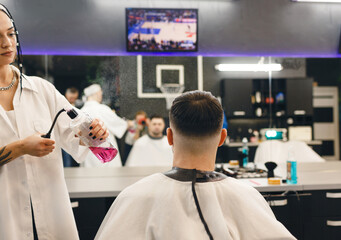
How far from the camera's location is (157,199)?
1114mm

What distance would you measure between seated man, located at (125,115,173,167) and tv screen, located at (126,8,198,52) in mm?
631

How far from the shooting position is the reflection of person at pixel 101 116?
2.88 metres

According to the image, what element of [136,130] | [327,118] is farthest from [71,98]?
[327,118]

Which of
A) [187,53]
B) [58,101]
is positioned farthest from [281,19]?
[58,101]

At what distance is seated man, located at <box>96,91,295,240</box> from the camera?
1.08 metres

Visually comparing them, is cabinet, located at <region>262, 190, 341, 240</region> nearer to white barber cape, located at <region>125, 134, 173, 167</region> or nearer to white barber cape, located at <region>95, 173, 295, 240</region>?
white barber cape, located at <region>125, 134, 173, 167</region>

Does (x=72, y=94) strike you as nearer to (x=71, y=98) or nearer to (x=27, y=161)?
(x=71, y=98)

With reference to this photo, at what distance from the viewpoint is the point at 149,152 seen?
2.97 meters

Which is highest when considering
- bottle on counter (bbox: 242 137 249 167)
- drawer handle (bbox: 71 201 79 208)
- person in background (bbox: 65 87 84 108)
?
person in background (bbox: 65 87 84 108)

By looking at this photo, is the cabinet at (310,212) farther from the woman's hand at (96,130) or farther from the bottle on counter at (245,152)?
the woman's hand at (96,130)

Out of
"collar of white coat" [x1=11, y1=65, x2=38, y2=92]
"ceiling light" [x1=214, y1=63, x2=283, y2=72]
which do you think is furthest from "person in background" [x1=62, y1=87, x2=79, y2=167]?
"collar of white coat" [x1=11, y1=65, x2=38, y2=92]

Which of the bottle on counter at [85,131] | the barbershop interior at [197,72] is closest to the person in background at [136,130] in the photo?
the barbershop interior at [197,72]

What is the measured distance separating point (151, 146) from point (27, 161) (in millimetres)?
1621

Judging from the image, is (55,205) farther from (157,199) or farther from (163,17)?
(163,17)
